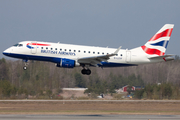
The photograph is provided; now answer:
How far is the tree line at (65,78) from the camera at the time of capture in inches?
2180

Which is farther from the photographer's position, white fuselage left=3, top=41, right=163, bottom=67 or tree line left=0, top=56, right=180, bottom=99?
tree line left=0, top=56, right=180, bottom=99

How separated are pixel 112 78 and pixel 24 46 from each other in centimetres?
4204

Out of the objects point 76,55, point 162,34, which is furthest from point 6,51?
point 162,34

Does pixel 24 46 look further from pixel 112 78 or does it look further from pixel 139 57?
pixel 112 78

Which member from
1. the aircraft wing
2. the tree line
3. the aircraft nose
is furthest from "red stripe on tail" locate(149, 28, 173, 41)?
the aircraft nose

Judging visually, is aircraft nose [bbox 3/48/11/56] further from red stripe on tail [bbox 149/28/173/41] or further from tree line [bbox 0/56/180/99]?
red stripe on tail [bbox 149/28/173/41]

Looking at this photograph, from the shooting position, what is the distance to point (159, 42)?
43938mm

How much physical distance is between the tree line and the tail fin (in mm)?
18232

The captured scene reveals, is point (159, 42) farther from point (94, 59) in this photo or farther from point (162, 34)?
point (94, 59)

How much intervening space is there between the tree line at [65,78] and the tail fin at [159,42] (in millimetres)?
18232

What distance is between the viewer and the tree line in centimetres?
5538

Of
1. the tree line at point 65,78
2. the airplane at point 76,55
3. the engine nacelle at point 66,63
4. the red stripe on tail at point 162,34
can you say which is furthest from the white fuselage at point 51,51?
the tree line at point 65,78

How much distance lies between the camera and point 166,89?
60.3m

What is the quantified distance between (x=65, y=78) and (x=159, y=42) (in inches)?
1024
